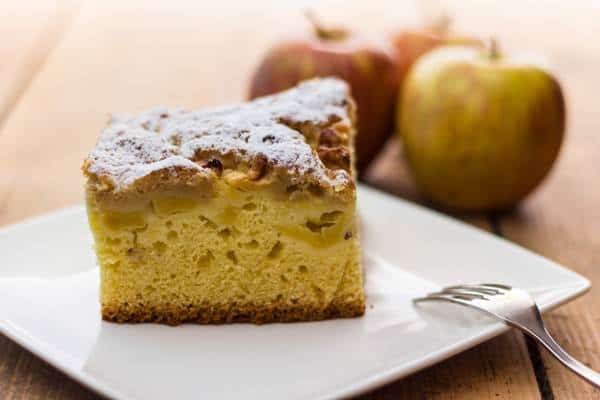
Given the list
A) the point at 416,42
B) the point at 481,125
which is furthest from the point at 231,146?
the point at 416,42

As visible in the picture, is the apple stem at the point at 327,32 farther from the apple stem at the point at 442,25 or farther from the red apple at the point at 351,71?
the apple stem at the point at 442,25

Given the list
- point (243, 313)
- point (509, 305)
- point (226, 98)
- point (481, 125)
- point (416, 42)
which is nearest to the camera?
point (509, 305)

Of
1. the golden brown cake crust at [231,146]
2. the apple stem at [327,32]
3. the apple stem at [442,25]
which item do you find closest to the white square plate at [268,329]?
the golden brown cake crust at [231,146]

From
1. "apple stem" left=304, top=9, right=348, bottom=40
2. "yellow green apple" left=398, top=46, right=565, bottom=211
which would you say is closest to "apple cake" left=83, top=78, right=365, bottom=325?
"yellow green apple" left=398, top=46, right=565, bottom=211

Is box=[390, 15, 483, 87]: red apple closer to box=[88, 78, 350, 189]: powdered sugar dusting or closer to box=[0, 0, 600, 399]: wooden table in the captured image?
box=[0, 0, 600, 399]: wooden table

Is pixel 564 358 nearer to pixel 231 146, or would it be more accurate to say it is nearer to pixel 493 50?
pixel 231 146
